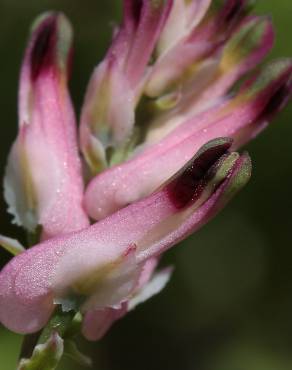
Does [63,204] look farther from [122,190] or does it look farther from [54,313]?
[54,313]

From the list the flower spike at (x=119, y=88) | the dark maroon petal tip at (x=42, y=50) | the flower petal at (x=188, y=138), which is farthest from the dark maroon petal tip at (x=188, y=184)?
the dark maroon petal tip at (x=42, y=50)

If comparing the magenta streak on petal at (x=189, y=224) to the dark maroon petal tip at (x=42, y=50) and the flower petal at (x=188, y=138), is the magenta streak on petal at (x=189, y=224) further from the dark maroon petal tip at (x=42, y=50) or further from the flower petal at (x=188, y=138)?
the dark maroon petal tip at (x=42, y=50)

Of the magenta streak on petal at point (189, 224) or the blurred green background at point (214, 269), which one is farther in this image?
the blurred green background at point (214, 269)

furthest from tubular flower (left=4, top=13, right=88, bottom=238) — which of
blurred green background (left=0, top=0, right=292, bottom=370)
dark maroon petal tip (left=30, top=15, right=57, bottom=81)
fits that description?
blurred green background (left=0, top=0, right=292, bottom=370)

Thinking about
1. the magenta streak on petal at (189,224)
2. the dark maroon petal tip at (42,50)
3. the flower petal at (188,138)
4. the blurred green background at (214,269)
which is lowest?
the blurred green background at (214,269)

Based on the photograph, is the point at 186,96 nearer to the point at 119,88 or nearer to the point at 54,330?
the point at 119,88

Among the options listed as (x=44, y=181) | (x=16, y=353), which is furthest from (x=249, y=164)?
(x=16, y=353)

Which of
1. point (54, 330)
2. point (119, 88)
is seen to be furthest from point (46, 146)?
point (54, 330)
